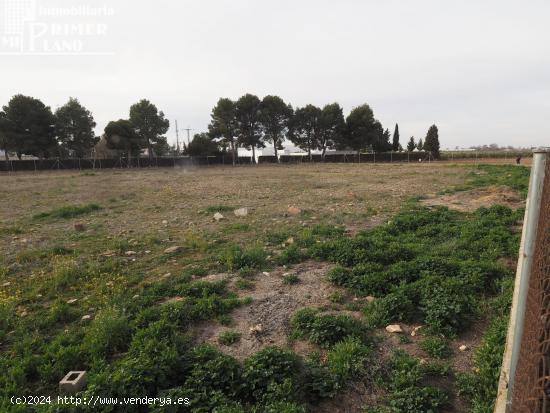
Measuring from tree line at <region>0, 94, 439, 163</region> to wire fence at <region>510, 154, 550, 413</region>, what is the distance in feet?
169

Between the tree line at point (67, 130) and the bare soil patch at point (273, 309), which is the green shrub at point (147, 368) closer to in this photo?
the bare soil patch at point (273, 309)

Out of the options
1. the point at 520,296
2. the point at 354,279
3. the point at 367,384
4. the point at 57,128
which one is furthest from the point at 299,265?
the point at 57,128

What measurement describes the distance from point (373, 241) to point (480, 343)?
8.99ft

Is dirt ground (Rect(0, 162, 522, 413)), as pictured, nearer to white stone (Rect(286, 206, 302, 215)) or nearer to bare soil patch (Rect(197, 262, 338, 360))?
bare soil patch (Rect(197, 262, 338, 360))

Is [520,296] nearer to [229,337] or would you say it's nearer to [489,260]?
[229,337]

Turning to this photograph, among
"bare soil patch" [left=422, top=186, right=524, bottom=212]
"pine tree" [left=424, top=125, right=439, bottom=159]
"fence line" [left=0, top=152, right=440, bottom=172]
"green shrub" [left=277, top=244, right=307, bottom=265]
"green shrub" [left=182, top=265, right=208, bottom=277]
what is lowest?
"green shrub" [left=182, top=265, right=208, bottom=277]

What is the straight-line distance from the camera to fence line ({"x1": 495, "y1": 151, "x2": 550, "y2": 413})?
1.64 m

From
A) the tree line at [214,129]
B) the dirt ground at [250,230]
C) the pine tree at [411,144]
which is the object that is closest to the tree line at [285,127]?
the tree line at [214,129]

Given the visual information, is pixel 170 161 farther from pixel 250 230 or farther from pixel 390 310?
pixel 390 310

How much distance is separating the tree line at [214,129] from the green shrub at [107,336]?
159 feet

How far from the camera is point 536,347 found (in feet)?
7.06

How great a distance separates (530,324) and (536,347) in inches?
6.5

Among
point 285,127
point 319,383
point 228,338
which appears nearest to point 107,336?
point 228,338

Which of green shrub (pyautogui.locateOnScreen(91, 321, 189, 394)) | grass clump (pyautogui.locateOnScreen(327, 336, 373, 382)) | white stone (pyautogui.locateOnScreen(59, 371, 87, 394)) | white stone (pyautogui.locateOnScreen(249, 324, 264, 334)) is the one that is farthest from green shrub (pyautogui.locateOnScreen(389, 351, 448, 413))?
white stone (pyautogui.locateOnScreen(59, 371, 87, 394))
